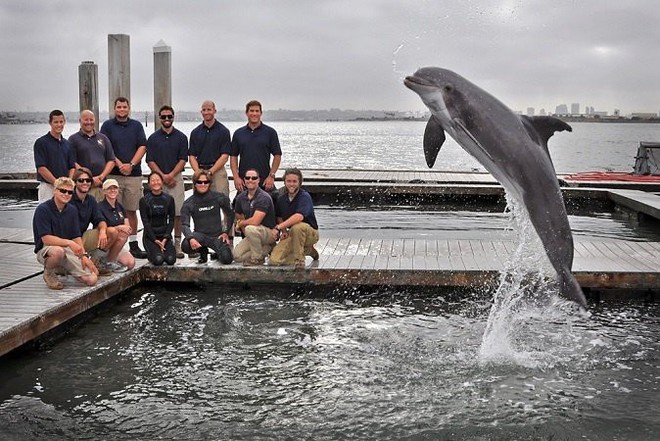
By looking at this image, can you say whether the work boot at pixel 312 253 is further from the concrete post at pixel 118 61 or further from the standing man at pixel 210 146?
the concrete post at pixel 118 61

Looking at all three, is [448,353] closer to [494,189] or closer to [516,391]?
[516,391]

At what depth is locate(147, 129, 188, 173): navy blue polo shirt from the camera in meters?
10.4

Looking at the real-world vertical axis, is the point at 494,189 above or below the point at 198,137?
below

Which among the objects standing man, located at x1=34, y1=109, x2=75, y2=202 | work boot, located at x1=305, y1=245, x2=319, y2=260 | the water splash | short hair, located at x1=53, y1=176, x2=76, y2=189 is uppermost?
standing man, located at x1=34, y1=109, x2=75, y2=202

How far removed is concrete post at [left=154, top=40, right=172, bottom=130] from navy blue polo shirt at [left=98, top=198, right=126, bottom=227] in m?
6.25

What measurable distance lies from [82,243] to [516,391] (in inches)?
202

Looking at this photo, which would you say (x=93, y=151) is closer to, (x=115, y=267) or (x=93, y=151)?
(x=93, y=151)

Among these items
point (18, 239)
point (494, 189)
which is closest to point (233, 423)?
point (18, 239)

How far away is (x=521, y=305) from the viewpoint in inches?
358

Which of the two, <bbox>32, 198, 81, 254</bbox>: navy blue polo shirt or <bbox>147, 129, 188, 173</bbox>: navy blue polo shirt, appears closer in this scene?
<bbox>32, 198, 81, 254</bbox>: navy blue polo shirt

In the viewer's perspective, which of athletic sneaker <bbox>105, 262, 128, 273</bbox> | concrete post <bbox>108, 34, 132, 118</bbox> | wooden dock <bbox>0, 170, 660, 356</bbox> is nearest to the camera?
wooden dock <bbox>0, 170, 660, 356</bbox>

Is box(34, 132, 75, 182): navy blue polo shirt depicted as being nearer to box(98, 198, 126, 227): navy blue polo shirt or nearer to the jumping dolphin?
box(98, 198, 126, 227): navy blue polo shirt

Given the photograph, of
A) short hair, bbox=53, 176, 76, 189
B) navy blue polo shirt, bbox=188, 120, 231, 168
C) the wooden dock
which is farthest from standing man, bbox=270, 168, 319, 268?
short hair, bbox=53, 176, 76, 189

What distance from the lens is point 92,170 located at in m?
10.1
